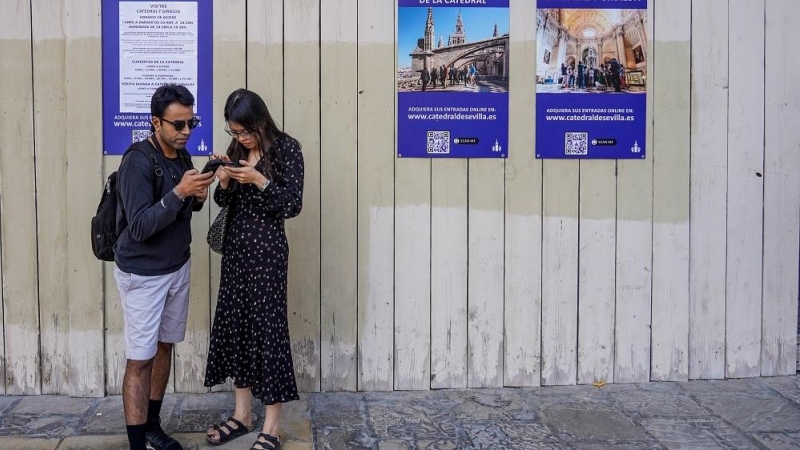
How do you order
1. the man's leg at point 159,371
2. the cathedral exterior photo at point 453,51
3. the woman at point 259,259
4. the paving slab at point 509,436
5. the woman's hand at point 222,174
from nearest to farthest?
1. the woman's hand at point 222,174
2. the woman at point 259,259
3. the man's leg at point 159,371
4. the paving slab at point 509,436
5. the cathedral exterior photo at point 453,51

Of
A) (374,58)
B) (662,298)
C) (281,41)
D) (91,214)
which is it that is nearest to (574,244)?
(662,298)

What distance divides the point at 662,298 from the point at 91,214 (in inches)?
123

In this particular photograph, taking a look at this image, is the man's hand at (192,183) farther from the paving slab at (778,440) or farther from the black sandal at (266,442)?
Result: the paving slab at (778,440)

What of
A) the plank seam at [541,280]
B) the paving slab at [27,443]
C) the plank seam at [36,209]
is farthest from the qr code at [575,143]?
the paving slab at [27,443]

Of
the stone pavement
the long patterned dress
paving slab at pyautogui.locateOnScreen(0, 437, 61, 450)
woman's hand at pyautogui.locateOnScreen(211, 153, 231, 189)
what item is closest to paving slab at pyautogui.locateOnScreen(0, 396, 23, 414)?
the stone pavement

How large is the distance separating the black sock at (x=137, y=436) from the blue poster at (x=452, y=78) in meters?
1.92

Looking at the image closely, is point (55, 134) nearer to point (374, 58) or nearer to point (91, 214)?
point (91, 214)

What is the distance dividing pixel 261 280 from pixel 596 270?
195 centimetres

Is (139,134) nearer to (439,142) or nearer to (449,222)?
(439,142)

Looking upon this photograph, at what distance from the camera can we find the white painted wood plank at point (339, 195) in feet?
15.0

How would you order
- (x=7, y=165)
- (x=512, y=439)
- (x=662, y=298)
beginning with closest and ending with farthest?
1. (x=512, y=439)
2. (x=7, y=165)
3. (x=662, y=298)

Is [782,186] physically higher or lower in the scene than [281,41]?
lower

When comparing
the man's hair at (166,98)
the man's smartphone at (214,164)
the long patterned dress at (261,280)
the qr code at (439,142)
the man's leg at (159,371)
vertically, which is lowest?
the man's leg at (159,371)

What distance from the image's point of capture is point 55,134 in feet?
14.7
